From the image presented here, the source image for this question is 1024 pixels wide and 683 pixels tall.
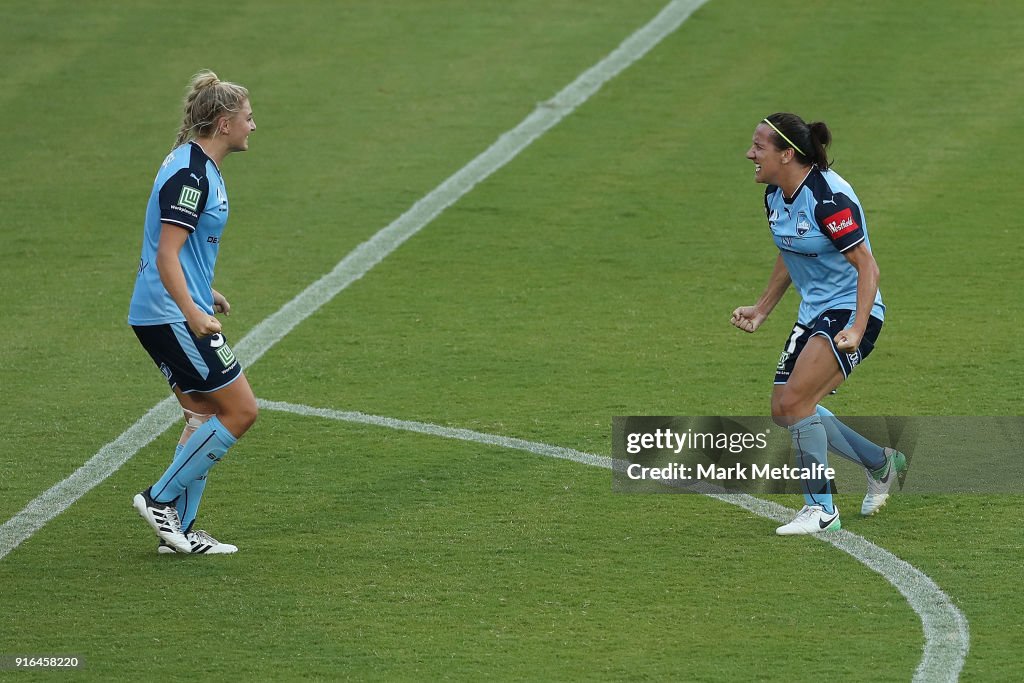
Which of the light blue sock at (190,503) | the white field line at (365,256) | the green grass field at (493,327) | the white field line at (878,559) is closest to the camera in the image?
the white field line at (878,559)

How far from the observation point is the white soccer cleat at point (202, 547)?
21.1 ft

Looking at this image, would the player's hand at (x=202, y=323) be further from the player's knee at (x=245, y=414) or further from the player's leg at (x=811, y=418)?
the player's leg at (x=811, y=418)

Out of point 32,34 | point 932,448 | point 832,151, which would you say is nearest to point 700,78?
point 832,151

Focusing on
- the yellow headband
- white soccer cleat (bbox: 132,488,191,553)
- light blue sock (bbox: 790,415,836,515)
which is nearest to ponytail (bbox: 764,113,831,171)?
the yellow headband

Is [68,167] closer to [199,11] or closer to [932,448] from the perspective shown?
[199,11]

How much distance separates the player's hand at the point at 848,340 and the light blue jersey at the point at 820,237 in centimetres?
25

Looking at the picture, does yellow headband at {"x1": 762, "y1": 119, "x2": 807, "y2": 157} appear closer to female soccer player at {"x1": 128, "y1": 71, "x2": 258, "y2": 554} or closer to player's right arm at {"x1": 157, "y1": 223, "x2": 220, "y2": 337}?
female soccer player at {"x1": 128, "y1": 71, "x2": 258, "y2": 554}

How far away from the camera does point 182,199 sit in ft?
19.8

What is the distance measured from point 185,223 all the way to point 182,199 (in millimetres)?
90

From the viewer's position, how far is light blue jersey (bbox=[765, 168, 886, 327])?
632cm

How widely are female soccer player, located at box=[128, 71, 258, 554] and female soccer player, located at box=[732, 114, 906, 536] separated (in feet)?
6.99

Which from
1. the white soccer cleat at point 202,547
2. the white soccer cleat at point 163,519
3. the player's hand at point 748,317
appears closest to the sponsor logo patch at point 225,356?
the white soccer cleat at point 163,519

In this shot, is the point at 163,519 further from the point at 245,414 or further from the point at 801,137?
the point at 801,137

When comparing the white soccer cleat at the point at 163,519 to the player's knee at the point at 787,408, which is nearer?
the white soccer cleat at the point at 163,519
